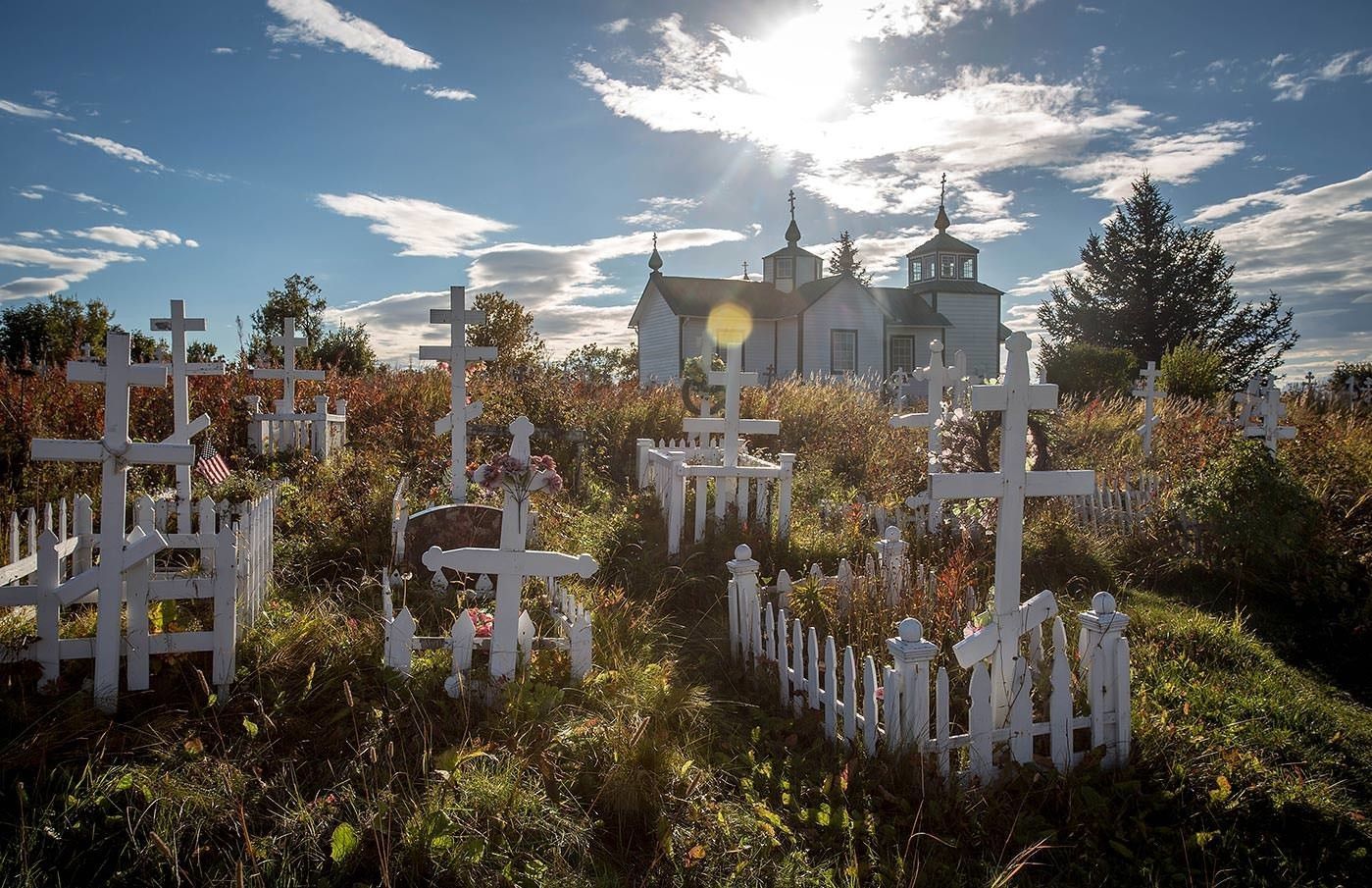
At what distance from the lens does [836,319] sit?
31391 mm

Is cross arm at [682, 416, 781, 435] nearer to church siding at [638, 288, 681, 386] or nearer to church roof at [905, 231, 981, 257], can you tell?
church siding at [638, 288, 681, 386]

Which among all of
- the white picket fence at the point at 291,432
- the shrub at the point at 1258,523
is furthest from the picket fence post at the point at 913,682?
the white picket fence at the point at 291,432

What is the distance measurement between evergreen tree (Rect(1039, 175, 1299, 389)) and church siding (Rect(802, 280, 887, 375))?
8.51 m

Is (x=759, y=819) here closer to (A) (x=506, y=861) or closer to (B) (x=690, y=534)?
(A) (x=506, y=861)

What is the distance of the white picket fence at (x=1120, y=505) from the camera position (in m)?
9.31

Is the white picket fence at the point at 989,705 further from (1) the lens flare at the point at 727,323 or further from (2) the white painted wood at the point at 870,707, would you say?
(1) the lens flare at the point at 727,323

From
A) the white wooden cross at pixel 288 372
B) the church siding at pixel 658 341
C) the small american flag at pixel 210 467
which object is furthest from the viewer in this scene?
the church siding at pixel 658 341

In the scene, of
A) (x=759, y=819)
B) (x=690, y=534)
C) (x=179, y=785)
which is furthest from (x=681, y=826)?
(x=690, y=534)

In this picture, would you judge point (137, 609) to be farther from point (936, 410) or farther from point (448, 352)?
point (936, 410)

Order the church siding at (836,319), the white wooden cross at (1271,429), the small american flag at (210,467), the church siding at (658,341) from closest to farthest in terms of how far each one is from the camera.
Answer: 1. the white wooden cross at (1271,429)
2. the small american flag at (210,467)
3. the church siding at (836,319)
4. the church siding at (658,341)

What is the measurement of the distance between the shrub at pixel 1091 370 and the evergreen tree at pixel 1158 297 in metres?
6.99

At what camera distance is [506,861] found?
10.4 ft

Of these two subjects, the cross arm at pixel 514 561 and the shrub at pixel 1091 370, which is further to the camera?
the shrub at pixel 1091 370

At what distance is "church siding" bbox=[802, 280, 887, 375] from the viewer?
103 ft
